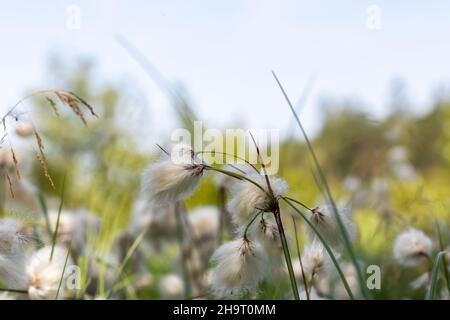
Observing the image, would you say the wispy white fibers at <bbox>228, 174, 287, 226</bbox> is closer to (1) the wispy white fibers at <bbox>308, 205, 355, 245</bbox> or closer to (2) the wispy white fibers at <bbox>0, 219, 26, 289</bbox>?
(1) the wispy white fibers at <bbox>308, 205, 355, 245</bbox>

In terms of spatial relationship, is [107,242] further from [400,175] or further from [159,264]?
[400,175]

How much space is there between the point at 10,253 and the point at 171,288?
1.49 metres

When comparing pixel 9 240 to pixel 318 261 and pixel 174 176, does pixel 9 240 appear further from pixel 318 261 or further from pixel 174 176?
pixel 318 261

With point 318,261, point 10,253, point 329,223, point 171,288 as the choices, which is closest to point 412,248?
point 318,261

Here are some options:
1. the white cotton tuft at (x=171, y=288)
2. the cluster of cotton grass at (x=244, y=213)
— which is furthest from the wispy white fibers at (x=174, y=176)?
the white cotton tuft at (x=171, y=288)

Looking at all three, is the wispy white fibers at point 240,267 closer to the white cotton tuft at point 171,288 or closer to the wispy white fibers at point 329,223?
the wispy white fibers at point 329,223

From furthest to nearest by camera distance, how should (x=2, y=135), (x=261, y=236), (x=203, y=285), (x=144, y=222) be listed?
(x=144, y=222) → (x=203, y=285) → (x=261, y=236) → (x=2, y=135)

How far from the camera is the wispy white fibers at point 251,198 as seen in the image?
102 centimetres

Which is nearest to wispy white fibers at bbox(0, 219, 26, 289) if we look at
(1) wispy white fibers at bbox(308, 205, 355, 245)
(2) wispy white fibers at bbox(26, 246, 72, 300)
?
(2) wispy white fibers at bbox(26, 246, 72, 300)

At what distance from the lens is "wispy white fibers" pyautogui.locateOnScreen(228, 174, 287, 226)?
102 centimetres

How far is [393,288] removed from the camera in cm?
202

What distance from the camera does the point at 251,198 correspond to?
1025 mm
